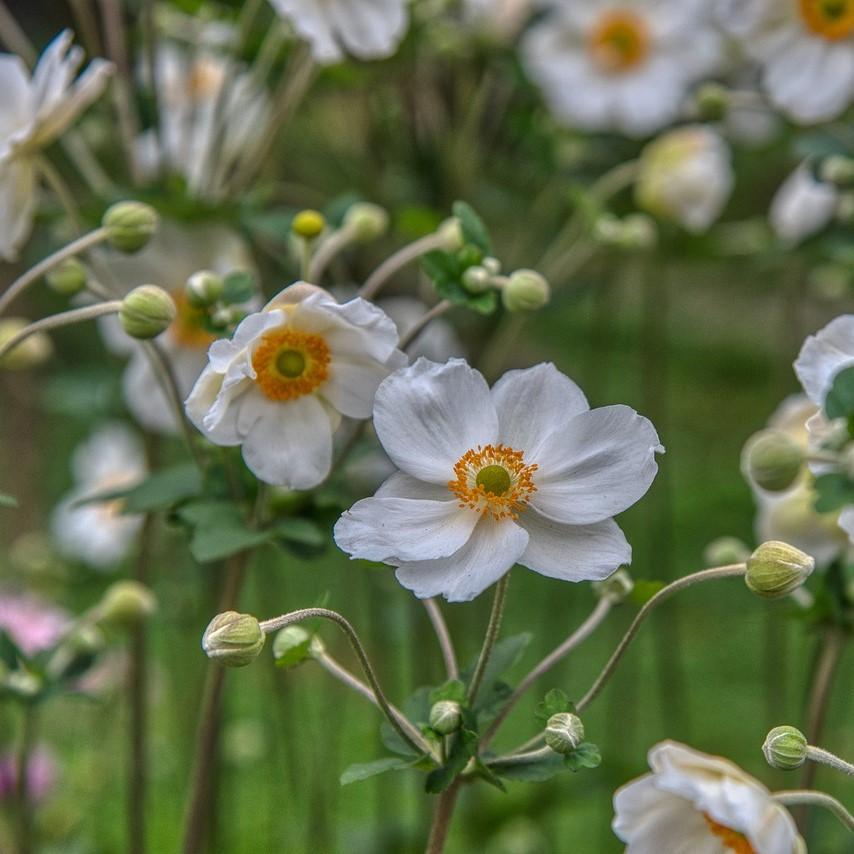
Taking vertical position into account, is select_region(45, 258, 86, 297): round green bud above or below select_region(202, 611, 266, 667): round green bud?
above

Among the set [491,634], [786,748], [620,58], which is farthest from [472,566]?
[620,58]

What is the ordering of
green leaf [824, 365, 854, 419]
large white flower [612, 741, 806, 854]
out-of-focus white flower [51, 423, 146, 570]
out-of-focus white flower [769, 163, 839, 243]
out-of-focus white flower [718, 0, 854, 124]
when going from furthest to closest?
1. out-of-focus white flower [51, 423, 146, 570]
2. out-of-focus white flower [769, 163, 839, 243]
3. out-of-focus white flower [718, 0, 854, 124]
4. green leaf [824, 365, 854, 419]
5. large white flower [612, 741, 806, 854]

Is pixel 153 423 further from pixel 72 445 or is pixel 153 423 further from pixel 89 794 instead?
pixel 72 445

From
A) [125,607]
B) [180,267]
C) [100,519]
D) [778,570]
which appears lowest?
[100,519]

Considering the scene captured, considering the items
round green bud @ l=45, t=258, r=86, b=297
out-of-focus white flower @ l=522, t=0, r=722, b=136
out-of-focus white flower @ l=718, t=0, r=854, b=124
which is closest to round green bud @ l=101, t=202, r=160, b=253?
round green bud @ l=45, t=258, r=86, b=297

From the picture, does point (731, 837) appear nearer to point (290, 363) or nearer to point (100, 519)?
point (290, 363)

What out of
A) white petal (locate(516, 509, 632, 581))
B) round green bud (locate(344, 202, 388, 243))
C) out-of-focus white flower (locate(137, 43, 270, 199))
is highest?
white petal (locate(516, 509, 632, 581))

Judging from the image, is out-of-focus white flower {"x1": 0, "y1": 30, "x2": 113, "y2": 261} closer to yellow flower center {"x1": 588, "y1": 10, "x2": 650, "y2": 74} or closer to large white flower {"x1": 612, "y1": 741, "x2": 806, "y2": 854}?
large white flower {"x1": 612, "y1": 741, "x2": 806, "y2": 854}

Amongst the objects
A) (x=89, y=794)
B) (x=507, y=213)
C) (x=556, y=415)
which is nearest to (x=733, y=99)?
(x=507, y=213)
